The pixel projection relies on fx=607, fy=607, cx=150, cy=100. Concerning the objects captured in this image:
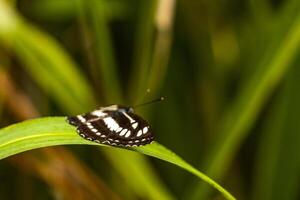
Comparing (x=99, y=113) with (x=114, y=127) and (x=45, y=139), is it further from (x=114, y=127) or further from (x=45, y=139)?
(x=45, y=139)

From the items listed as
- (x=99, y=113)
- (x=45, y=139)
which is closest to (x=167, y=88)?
(x=99, y=113)

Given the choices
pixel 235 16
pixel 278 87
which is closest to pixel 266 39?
pixel 278 87

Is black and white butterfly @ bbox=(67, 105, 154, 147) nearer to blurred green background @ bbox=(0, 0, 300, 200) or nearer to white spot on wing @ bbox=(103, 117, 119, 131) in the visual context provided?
white spot on wing @ bbox=(103, 117, 119, 131)

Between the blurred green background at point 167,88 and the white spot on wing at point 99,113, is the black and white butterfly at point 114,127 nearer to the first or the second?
the white spot on wing at point 99,113

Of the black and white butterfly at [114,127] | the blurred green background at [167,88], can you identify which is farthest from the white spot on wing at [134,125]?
the blurred green background at [167,88]

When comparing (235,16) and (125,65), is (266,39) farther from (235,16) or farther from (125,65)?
(125,65)

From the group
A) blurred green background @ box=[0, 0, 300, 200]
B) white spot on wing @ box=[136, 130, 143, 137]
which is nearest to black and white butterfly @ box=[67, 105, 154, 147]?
white spot on wing @ box=[136, 130, 143, 137]
